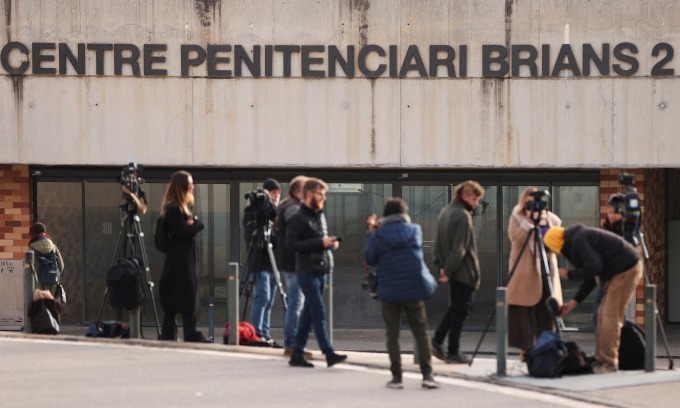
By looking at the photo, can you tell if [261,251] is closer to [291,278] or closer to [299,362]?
[291,278]

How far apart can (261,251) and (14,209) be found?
9096 millimetres

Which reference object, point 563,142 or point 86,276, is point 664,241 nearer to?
point 563,142

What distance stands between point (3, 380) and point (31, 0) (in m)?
10.9

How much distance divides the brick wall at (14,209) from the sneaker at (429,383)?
12.0 metres

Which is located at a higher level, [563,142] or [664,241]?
[563,142]

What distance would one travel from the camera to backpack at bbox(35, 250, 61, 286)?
1864cm

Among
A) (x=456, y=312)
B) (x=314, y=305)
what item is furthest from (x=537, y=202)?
(x=314, y=305)

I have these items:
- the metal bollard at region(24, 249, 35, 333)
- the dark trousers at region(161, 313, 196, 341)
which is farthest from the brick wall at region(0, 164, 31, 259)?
the dark trousers at region(161, 313, 196, 341)

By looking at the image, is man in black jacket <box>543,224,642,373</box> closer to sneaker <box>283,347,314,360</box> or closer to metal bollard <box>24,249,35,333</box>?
sneaker <box>283,347,314,360</box>

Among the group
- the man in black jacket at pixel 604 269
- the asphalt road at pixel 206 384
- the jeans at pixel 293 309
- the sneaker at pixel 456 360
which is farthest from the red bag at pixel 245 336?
the man in black jacket at pixel 604 269

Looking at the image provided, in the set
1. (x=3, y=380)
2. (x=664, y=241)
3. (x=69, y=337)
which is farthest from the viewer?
(x=664, y=241)

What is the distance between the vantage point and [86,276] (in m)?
22.4

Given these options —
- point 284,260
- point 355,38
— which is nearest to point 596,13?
point 355,38

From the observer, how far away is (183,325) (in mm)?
13812
